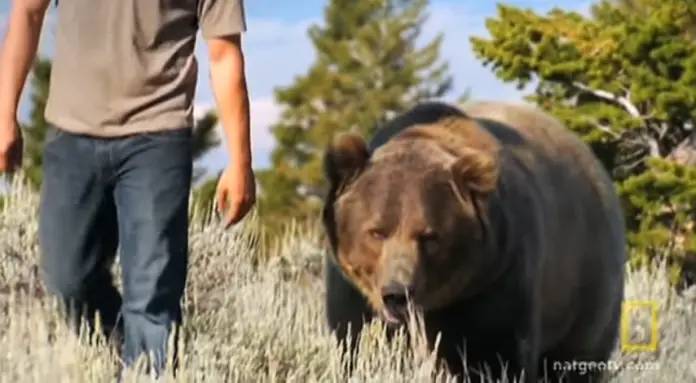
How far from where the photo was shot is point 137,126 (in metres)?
4.91

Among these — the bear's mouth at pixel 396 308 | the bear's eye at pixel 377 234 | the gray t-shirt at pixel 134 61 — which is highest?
the gray t-shirt at pixel 134 61

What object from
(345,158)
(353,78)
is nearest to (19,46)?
(345,158)

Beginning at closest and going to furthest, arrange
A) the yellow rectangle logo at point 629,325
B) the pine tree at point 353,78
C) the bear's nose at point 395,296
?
the bear's nose at point 395,296, the yellow rectangle logo at point 629,325, the pine tree at point 353,78

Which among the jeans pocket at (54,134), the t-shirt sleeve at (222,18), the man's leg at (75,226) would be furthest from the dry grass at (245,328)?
the t-shirt sleeve at (222,18)

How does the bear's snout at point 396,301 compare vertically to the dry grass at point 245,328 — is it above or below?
above

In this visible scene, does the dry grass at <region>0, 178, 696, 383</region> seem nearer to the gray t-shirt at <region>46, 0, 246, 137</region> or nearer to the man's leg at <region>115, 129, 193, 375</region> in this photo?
the man's leg at <region>115, 129, 193, 375</region>

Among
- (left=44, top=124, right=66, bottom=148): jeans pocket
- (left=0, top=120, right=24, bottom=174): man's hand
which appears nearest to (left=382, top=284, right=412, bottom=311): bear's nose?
(left=44, top=124, right=66, bottom=148): jeans pocket

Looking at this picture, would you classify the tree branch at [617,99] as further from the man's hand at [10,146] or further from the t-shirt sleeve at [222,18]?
the man's hand at [10,146]

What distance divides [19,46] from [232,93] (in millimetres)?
740

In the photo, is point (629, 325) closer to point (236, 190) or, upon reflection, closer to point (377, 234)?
point (377, 234)

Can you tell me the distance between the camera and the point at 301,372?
17.1 ft

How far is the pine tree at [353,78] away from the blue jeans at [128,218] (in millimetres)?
22275

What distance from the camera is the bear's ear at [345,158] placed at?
5652mm

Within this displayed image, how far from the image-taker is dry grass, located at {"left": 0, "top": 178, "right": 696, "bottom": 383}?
4.62m
